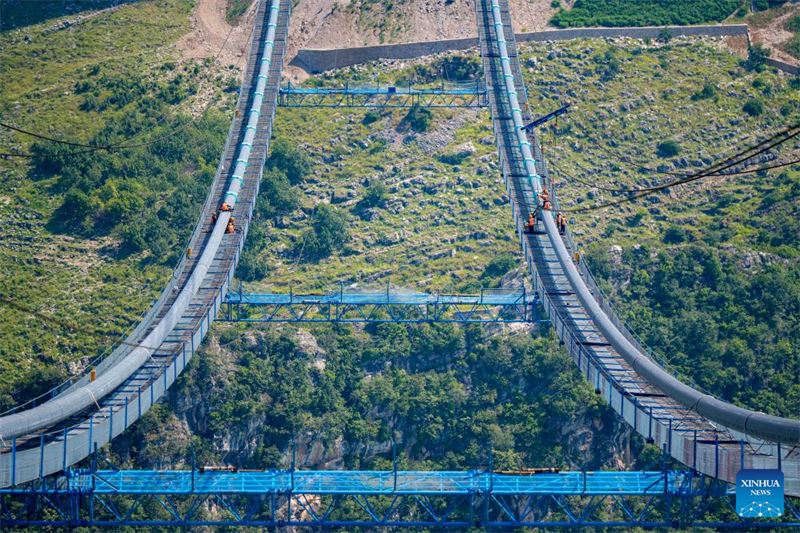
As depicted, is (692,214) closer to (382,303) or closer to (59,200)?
(382,303)

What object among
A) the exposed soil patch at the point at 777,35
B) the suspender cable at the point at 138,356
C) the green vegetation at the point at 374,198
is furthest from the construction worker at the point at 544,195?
the exposed soil patch at the point at 777,35

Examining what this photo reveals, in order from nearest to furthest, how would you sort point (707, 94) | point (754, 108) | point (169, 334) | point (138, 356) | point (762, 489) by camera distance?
point (762, 489)
point (138, 356)
point (169, 334)
point (754, 108)
point (707, 94)

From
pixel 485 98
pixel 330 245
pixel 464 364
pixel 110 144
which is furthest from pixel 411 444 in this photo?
pixel 110 144

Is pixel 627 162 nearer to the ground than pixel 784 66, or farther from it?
nearer to the ground

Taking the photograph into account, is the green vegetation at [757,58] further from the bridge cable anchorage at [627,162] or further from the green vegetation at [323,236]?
the green vegetation at [323,236]

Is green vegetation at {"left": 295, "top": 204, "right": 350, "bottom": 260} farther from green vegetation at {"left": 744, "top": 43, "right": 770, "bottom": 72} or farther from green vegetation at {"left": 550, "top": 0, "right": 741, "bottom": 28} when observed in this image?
Answer: green vegetation at {"left": 744, "top": 43, "right": 770, "bottom": 72}

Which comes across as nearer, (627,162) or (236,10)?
(627,162)

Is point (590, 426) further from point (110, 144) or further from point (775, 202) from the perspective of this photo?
point (110, 144)

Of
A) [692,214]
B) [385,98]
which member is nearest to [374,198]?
[385,98]
